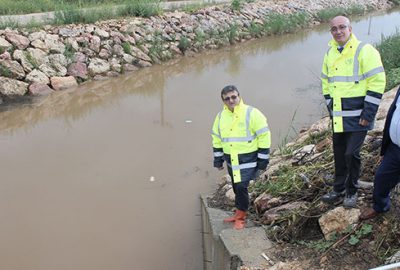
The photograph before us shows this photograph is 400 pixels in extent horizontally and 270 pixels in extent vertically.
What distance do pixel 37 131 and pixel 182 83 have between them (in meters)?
4.48

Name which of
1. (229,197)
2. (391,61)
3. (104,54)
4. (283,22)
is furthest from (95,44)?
(283,22)

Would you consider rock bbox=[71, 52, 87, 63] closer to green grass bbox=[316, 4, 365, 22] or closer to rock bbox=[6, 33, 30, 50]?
rock bbox=[6, 33, 30, 50]

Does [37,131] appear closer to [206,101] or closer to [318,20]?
[206,101]

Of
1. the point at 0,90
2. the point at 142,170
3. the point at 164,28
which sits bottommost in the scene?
the point at 142,170

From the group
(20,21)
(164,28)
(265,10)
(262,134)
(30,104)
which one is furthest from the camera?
(265,10)

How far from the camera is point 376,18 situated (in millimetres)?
24406

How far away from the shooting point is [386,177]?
3.46 m

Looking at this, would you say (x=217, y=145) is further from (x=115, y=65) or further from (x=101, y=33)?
(x=101, y=33)

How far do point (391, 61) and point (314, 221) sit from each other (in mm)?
6907

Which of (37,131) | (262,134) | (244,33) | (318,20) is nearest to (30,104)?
(37,131)

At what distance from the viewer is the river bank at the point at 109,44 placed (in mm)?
11086

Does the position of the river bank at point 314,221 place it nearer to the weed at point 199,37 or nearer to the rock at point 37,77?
the rock at point 37,77

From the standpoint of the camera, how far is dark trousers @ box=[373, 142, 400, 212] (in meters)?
3.37

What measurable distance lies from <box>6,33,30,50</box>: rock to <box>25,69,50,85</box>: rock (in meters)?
0.91
